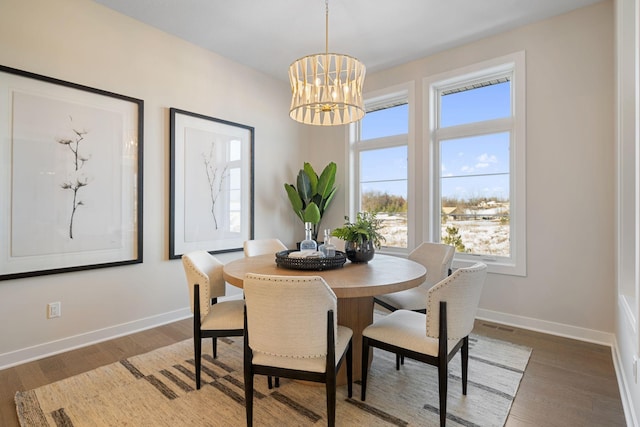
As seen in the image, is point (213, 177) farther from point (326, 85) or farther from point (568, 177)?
point (568, 177)

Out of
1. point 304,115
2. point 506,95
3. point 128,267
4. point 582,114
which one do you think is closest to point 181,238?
point 128,267

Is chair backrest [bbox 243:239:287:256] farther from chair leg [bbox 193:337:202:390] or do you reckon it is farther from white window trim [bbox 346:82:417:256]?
white window trim [bbox 346:82:417:256]

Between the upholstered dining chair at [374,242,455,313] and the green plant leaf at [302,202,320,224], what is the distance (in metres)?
1.56

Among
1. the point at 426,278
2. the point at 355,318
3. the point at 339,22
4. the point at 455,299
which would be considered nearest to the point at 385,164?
the point at 339,22

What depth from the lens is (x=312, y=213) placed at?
4.23m

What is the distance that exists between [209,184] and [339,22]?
7.09 feet

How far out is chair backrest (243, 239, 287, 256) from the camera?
10.2ft

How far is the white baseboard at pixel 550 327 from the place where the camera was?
2.85 meters

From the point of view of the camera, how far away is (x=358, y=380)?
7.27 ft

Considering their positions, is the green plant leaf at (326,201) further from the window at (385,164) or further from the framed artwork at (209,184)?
the framed artwork at (209,184)

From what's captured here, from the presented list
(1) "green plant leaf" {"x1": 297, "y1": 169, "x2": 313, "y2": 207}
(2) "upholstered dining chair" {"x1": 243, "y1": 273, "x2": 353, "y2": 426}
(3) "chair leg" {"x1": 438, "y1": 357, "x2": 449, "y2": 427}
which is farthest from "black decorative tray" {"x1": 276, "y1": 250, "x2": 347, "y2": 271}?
(1) "green plant leaf" {"x1": 297, "y1": 169, "x2": 313, "y2": 207}

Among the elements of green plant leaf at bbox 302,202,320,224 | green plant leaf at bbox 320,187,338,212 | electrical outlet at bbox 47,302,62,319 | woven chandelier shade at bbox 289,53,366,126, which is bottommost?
electrical outlet at bbox 47,302,62,319

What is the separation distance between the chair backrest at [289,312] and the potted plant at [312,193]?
270 centimetres

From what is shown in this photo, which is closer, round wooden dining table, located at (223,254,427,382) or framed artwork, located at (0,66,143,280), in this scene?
round wooden dining table, located at (223,254,427,382)
